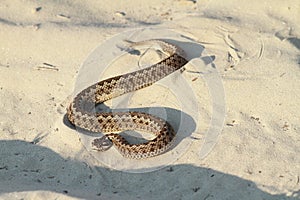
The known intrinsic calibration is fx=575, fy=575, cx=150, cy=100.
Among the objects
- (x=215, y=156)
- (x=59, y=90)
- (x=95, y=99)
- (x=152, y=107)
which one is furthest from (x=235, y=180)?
(x=59, y=90)

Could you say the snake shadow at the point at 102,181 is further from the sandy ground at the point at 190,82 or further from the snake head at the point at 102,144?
the snake head at the point at 102,144

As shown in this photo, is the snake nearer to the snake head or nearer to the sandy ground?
the snake head

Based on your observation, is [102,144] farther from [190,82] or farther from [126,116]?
[190,82]

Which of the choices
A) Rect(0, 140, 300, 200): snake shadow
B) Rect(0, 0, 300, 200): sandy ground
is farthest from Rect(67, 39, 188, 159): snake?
Rect(0, 140, 300, 200): snake shadow

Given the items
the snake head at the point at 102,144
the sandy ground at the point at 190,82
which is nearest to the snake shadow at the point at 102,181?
the sandy ground at the point at 190,82

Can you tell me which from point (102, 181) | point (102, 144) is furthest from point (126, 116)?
point (102, 181)
